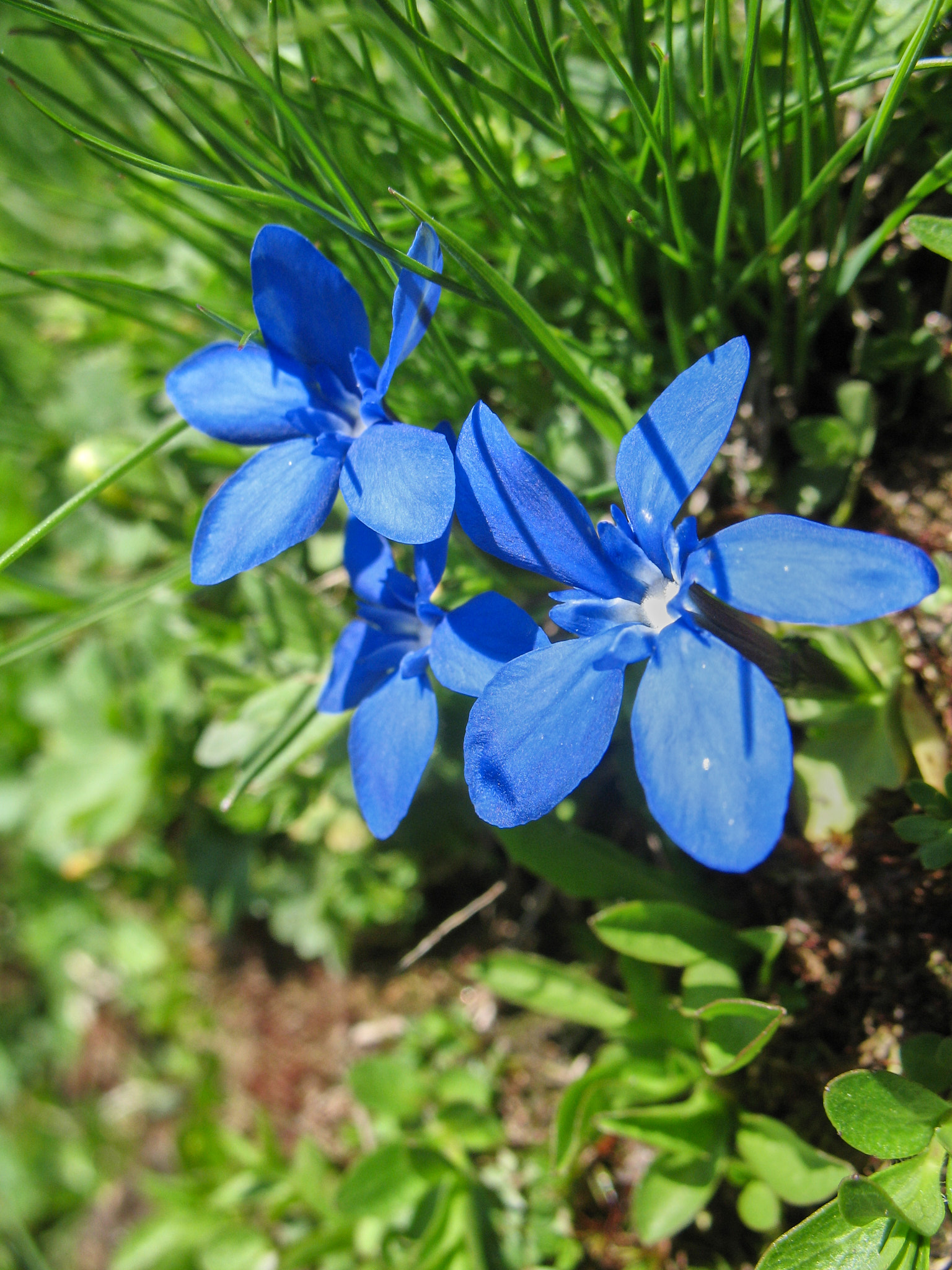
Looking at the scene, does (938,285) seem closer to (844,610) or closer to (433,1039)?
(844,610)

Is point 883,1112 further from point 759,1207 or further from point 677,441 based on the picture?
point 677,441

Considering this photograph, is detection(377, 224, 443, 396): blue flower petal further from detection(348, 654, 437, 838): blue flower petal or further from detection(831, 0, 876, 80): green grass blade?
detection(831, 0, 876, 80): green grass blade

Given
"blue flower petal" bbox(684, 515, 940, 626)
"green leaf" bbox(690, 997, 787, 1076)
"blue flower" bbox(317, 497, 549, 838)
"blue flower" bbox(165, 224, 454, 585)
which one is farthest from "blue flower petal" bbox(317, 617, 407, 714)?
"green leaf" bbox(690, 997, 787, 1076)

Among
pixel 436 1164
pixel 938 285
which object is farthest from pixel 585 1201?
pixel 938 285

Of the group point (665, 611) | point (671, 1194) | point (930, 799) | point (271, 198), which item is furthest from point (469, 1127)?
point (271, 198)

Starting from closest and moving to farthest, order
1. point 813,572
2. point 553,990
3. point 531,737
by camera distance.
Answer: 1. point 813,572
2. point 531,737
3. point 553,990

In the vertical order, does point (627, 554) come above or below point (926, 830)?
above
